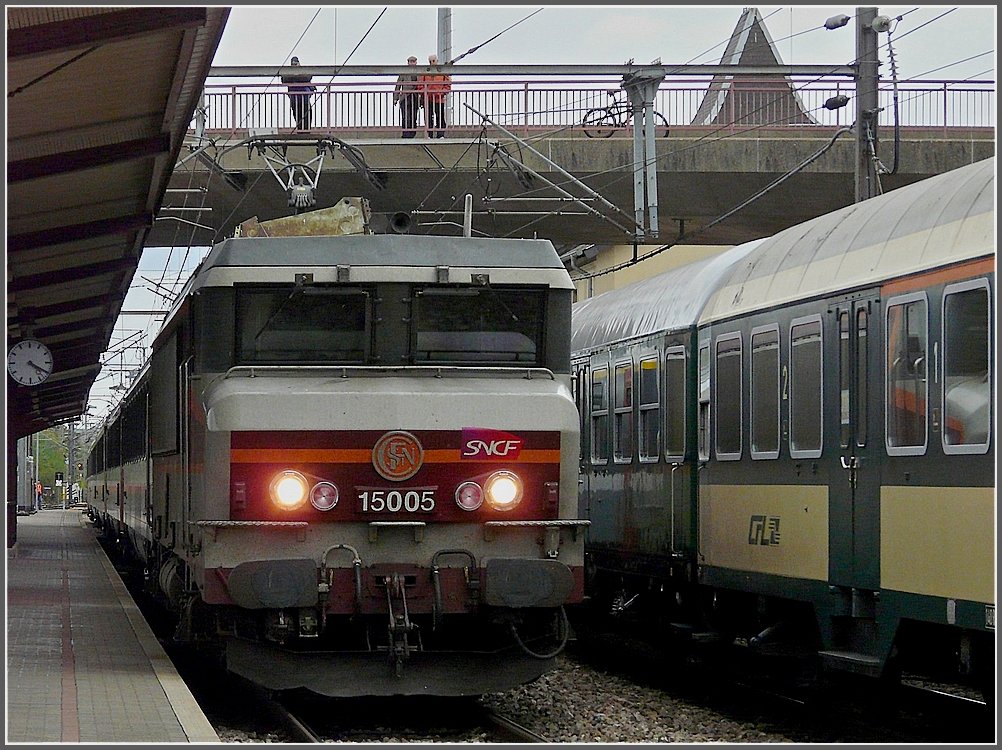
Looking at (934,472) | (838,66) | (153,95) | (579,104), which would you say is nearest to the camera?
(934,472)

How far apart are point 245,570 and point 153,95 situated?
453cm

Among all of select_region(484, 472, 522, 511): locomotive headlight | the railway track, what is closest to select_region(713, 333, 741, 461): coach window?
select_region(484, 472, 522, 511): locomotive headlight

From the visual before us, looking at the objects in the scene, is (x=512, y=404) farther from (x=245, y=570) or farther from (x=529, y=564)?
(x=245, y=570)

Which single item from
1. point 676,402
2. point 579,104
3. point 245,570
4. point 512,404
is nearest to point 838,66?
point 579,104

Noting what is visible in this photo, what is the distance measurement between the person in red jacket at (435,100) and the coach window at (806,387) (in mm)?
14652

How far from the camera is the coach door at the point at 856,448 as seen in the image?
1048 centimetres

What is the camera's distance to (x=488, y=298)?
11531mm

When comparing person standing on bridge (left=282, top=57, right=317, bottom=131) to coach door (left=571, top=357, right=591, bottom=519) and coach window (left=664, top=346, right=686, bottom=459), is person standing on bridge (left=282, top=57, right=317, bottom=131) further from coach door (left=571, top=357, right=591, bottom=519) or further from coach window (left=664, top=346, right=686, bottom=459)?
coach window (left=664, top=346, right=686, bottom=459)

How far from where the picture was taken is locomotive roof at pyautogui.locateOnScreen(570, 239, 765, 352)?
559 inches

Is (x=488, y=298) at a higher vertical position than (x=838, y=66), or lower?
lower

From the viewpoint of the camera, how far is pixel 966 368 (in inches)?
367

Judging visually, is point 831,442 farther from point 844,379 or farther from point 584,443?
point 584,443

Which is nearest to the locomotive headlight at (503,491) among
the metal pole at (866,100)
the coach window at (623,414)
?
the coach window at (623,414)

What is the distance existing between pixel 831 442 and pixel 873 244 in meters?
1.36
